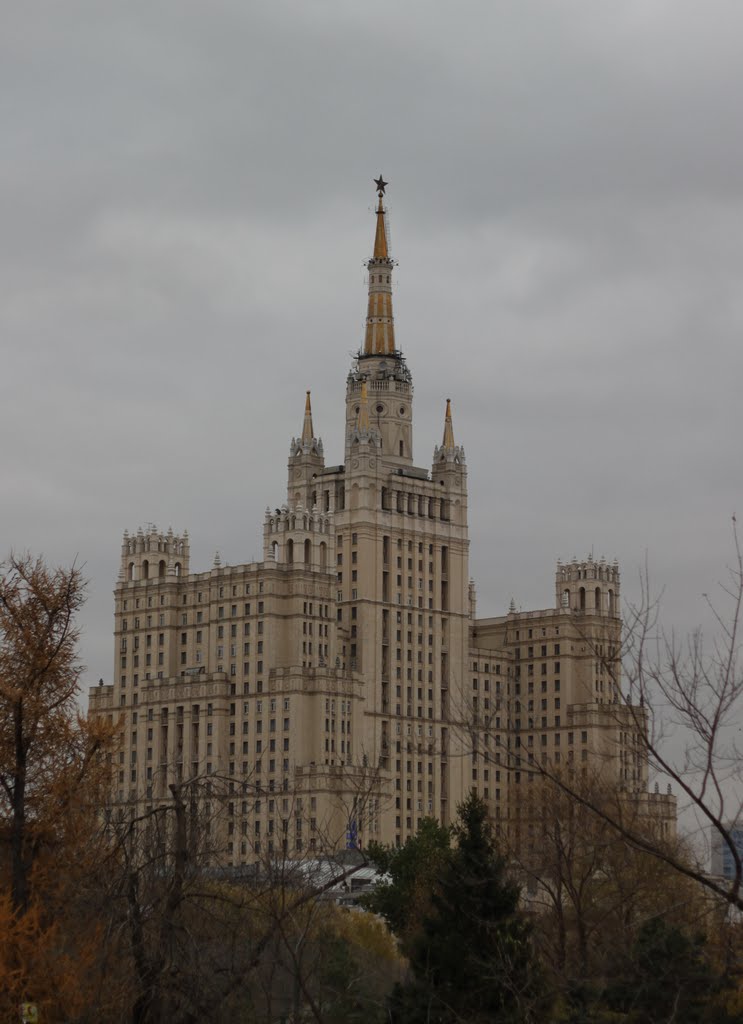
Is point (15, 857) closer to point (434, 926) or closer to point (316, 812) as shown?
point (434, 926)

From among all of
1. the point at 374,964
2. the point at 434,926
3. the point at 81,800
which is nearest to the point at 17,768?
the point at 81,800

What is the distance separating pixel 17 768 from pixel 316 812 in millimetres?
137250

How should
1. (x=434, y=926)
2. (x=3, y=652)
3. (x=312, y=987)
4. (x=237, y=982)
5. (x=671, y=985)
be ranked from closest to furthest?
1. (x=237, y=982)
2. (x=3, y=652)
3. (x=671, y=985)
4. (x=434, y=926)
5. (x=312, y=987)

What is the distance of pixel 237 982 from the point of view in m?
41.7

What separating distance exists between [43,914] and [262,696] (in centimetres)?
14479

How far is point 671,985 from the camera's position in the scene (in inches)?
→ 2386

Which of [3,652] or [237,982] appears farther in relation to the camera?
[3,652]

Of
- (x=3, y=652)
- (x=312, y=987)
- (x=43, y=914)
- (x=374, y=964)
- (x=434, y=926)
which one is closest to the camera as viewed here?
(x=43, y=914)

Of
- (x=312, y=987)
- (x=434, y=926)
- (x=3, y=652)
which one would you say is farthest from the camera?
(x=312, y=987)

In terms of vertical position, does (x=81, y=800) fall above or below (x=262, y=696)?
below

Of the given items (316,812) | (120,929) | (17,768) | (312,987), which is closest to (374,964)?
(312,987)

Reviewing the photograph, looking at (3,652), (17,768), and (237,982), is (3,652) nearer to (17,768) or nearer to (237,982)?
(17,768)

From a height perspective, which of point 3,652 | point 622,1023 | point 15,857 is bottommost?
point 622,1023

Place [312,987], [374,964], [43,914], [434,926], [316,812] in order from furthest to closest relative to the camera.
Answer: [316,812] < [374,964] < [312,987] < [434,926] < [43,914]
